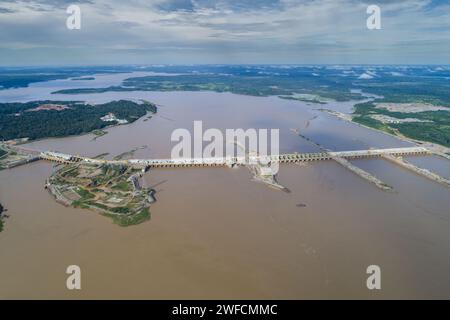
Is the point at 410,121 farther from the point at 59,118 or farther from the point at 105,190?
the point at 59,118

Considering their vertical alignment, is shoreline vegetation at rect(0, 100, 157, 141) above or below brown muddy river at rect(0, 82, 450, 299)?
above

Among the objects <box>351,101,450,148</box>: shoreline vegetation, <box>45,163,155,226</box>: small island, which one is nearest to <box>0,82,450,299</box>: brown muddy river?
<box>45,163,155,226</box>: small island

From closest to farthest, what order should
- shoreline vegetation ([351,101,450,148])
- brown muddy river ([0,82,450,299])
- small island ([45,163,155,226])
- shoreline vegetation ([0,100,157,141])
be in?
brown muddy river ([0,82,450,299]) < small island ([45,163,155,226]) < shoreline vegetation ([0,100,157,141]) < shoreline vegetation ([351,101,450,148])

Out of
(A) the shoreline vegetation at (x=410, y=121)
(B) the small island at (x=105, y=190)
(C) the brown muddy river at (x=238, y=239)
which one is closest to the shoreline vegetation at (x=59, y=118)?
(C) the brown muddy river at (x=238, y=239)

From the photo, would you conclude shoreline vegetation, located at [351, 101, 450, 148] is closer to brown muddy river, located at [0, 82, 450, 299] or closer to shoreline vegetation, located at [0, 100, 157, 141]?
brown muddy river, located at [0, 82, 450, 299]

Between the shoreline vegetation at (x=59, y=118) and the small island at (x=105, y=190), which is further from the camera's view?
the shoreline vegetation at (x=59, y=118)

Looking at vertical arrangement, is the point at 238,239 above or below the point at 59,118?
below

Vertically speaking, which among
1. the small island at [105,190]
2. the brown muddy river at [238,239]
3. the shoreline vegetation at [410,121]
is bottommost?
the brown muddy river at [238,239]

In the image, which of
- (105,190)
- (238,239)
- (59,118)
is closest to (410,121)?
(238,239)

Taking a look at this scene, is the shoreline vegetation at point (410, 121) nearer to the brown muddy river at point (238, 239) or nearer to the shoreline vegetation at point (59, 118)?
the brown muddy river at point (238, 239)
